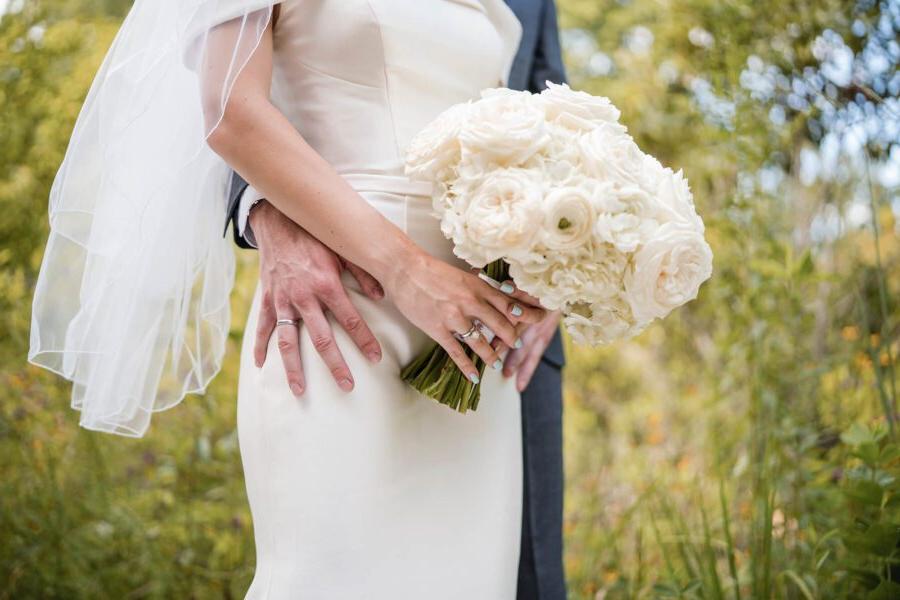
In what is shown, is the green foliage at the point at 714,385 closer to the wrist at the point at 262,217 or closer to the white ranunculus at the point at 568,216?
the white ranunculus at the point at 568,216

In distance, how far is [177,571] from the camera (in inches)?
116

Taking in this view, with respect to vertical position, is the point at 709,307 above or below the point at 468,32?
below

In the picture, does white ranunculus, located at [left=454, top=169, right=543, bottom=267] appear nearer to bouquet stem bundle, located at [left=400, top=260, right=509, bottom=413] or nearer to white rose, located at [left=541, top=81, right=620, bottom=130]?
white rose, located at [left=541, top=81, right=620, bottom=130]

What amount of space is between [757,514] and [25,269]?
268 centimetres

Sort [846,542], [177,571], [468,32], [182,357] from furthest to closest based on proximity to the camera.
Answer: [177,571]
[182,357]
[846,542]
[468,32]

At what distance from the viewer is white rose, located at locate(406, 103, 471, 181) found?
131cm

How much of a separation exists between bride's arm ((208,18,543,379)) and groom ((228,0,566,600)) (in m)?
0.08

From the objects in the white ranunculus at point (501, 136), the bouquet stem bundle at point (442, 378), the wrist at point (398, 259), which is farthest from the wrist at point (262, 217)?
→ the white ranunculus at point (501, 136)

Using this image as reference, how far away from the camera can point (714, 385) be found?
337 centimetres

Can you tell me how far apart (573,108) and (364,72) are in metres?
0.42

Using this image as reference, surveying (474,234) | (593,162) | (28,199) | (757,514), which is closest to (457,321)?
(474,234)

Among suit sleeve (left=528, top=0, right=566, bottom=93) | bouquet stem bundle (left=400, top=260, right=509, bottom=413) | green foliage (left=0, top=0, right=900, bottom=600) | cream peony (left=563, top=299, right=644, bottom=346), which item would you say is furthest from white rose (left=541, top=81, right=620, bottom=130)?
green foliage (left=0, top=0, right=900, bottom=600)

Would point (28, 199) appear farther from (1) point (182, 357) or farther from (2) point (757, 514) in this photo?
(2) point (757, 514)

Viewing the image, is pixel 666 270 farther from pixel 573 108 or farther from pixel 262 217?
pixel 262 217
